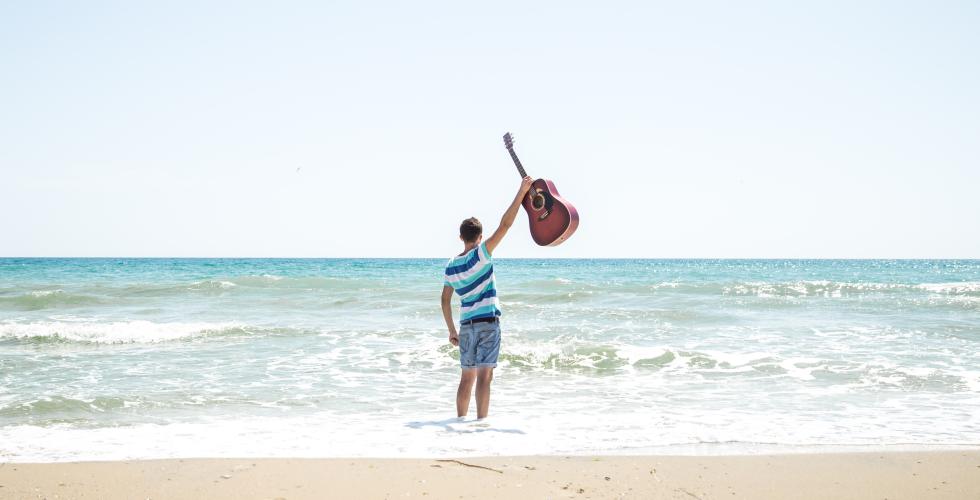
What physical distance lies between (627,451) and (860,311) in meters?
12.2

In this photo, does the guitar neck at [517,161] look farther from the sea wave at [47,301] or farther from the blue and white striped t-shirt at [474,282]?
the sea wave at [47,301]

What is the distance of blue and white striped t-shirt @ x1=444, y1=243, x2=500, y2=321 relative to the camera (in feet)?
16.5

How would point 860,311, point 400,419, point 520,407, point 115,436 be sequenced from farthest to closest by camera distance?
point 860,311, point 520,407, point 400,419, point 115,436

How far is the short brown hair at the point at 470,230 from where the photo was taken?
514cm

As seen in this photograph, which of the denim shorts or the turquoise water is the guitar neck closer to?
the denim shorts

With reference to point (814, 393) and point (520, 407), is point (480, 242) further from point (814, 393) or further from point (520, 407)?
point (814, 393)

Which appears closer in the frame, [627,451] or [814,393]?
[627,451]

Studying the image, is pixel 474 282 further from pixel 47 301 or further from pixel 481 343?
pixel 47 301

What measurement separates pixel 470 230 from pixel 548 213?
0.54 meters

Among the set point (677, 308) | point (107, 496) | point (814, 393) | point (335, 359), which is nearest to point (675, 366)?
point (814, 393)

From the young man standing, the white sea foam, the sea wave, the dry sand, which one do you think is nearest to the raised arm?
the young man standing

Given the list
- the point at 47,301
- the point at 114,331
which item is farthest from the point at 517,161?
the point at 47,301

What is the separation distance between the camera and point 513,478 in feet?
12.2

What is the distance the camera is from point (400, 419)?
5508mm
